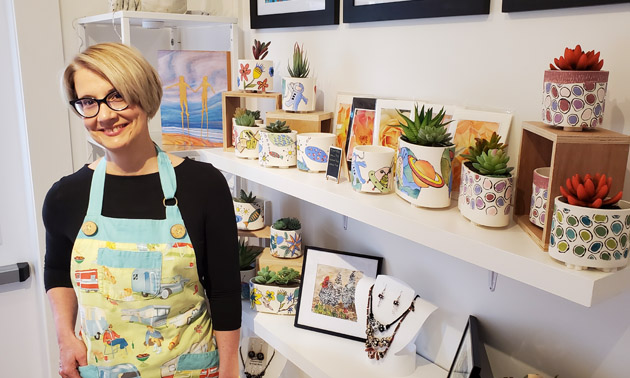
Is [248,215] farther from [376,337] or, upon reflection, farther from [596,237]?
[596,237]

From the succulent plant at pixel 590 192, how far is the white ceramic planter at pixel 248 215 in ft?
3.50

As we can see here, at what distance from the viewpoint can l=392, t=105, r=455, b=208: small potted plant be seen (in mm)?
1019

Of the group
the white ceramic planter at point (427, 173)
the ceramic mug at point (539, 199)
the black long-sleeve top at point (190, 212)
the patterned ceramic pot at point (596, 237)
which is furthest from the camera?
the black long-sleeve top at point (190, 212)

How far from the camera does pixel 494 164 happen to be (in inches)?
36.6

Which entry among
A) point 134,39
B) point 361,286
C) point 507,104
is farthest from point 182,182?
point 134,39

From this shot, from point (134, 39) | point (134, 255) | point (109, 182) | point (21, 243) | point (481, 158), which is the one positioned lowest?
point (21, 243)

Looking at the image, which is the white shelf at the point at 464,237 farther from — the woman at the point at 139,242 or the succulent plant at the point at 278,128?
the woman at the point at 139,242

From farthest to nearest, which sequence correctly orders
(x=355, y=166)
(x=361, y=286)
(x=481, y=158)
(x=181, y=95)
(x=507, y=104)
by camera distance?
(x=181, y=95), (x=361, y=286), (x=355, y=166), (x=507, y=104), (x=481, y=158)

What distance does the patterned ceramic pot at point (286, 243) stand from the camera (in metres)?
1.58

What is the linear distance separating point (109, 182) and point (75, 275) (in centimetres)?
24

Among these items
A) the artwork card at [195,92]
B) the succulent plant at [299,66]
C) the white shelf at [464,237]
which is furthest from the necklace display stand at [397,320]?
the artwork card at [195,92]

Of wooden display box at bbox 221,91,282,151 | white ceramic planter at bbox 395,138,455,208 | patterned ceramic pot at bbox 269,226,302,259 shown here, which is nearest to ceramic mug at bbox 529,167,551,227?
white ceramic planter at bbox 395,138,455,208

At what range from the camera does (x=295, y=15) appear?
1578 mm

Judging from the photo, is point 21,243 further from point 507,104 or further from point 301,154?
point 507,104
